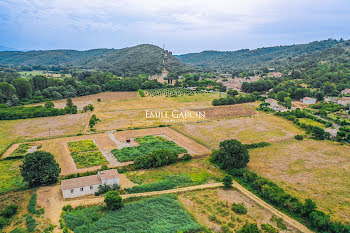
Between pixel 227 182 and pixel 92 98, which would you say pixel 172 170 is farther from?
pixel 92 98

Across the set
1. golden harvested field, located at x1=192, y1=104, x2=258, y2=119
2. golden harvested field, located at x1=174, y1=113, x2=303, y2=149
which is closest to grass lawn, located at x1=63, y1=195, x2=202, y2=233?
golden harvested field, located at x1=174, y1=113, x2=303, y2=149

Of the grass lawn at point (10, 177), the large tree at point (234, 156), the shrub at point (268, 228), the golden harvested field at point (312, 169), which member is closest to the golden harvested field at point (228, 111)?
the golden harvested field at point (312, 169)

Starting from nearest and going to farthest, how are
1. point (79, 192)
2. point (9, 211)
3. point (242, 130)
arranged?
point (9, 211) < point (79, 192) < point (242, 130)

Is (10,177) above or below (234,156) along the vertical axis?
below

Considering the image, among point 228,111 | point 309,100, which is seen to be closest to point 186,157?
point 228,111

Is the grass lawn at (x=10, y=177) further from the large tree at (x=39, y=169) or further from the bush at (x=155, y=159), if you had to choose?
the bush at (x=155, y=159)

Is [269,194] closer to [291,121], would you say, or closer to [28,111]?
[291,121]

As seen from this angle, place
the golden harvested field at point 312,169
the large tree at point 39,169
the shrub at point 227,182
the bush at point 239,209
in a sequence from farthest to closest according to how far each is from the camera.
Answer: the shrub at point 227,182
the large tree at point 39,169
the golden harvested field at point 312,169
the bush at point 239,209
